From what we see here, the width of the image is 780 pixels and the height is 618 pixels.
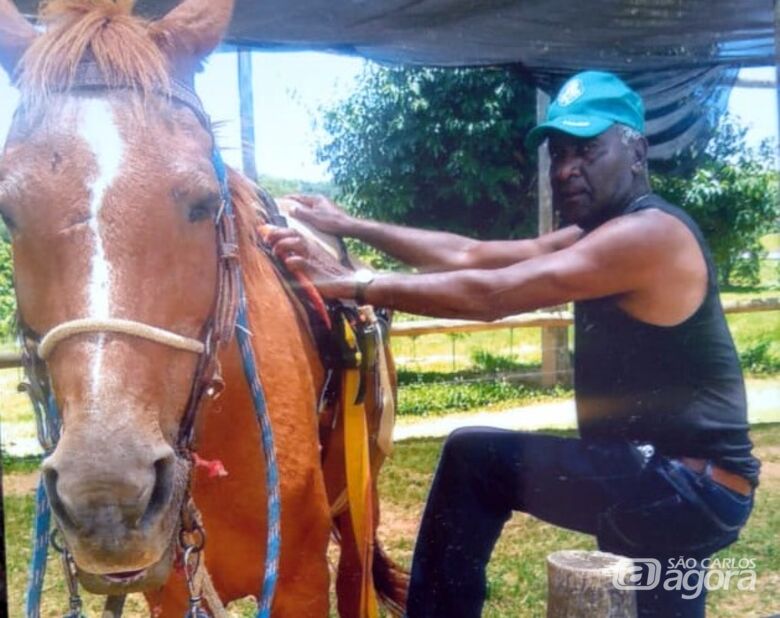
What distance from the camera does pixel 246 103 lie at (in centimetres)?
191

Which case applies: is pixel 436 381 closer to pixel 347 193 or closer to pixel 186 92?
pixel 347 193

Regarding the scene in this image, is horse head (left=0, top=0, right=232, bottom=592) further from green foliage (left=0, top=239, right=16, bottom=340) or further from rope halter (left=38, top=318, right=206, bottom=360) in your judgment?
green foliage (left=0, top=239, right=16, bottom=340)

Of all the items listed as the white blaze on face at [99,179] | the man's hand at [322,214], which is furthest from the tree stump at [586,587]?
the white blaze on face at [99,179]

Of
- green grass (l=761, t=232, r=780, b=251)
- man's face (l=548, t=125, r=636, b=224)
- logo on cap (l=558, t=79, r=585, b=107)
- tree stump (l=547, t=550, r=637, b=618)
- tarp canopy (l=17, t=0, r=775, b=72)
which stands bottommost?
tree stump (l=547, t=550, r=637, b=618)

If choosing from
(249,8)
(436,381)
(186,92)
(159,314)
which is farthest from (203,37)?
(436,381)

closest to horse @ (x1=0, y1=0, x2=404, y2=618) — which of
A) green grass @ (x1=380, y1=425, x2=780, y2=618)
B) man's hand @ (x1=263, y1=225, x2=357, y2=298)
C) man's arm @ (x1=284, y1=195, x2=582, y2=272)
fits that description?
man's hand @ (x1=263, y1=225, x2=357, y2=298)

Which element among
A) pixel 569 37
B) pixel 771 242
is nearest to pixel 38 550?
pixel 569 37

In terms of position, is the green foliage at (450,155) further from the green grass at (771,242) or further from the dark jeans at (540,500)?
the green grass at (771,242)

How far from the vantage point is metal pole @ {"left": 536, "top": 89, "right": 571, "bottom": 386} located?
2141mm

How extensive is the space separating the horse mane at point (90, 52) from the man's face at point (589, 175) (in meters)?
0.95

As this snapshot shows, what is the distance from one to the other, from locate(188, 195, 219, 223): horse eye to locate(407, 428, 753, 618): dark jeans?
875 millimetres

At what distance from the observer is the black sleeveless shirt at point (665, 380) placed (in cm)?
211

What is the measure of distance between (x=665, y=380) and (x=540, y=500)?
0.42m

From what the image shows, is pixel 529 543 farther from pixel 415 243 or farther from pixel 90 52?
pixel 90 52
